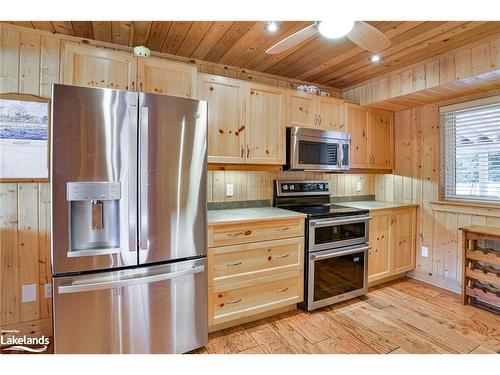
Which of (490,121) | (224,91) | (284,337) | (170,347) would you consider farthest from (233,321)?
(490,121)

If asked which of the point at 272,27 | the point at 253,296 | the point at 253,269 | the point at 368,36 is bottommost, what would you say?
the point at 253,296

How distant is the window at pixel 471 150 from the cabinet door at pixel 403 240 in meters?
0.47

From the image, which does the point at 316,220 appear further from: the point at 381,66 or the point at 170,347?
the point at 381,66

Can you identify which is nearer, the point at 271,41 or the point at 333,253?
the point at 271,41

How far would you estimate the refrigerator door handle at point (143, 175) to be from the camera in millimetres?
1680

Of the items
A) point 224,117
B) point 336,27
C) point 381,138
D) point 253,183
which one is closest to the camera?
point 336,27

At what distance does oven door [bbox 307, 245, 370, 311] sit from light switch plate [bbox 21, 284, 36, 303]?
2241 millimetres

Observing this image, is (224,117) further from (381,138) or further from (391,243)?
(391,243)

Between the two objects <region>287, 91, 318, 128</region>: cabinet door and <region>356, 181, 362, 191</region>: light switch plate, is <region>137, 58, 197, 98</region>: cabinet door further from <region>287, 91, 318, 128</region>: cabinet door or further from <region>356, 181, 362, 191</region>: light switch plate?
<region>356, 181, 362, 191</region>: light switch plate

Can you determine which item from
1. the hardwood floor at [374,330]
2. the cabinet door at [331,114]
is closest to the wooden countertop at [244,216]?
the hardwood floor at [374,330]

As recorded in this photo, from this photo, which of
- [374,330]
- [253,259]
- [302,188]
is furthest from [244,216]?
[374,330]

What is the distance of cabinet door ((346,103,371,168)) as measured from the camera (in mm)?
3168

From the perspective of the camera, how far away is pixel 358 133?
3.22m

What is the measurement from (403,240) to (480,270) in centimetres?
76
